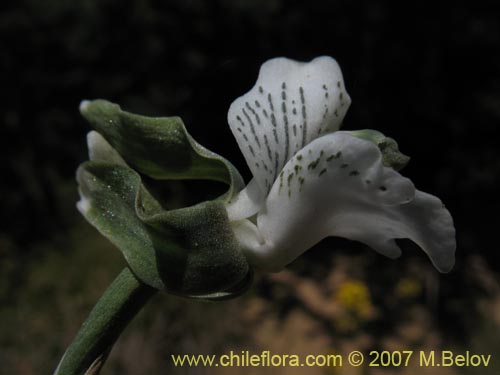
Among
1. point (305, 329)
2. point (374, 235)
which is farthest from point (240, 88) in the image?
point (305, 329)

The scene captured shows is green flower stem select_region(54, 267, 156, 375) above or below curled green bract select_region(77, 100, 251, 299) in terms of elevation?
below

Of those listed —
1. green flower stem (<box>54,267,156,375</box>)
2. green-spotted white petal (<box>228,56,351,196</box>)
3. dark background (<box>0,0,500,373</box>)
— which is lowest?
dark background (<box>0,0,500,373</box>)

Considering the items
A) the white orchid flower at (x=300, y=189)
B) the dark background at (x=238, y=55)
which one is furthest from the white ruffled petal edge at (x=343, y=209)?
the dark background at (x=238, y=55)

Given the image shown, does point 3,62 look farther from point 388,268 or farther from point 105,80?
point 388,268

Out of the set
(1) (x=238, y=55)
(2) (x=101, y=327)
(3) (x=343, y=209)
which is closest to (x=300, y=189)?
(3) (x=343, y=209)

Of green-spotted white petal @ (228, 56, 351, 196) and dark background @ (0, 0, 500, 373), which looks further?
dark background @ (0, 0, 500, 373)

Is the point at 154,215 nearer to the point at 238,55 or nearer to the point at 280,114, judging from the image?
the point at 280,114

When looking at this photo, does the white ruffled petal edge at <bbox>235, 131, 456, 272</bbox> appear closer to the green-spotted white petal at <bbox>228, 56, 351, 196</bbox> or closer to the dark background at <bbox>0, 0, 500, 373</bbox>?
the green-spotted white petal at <bbox>228, 56, 351, 196</bbox>

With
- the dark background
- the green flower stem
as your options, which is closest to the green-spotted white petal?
the green flower stem
